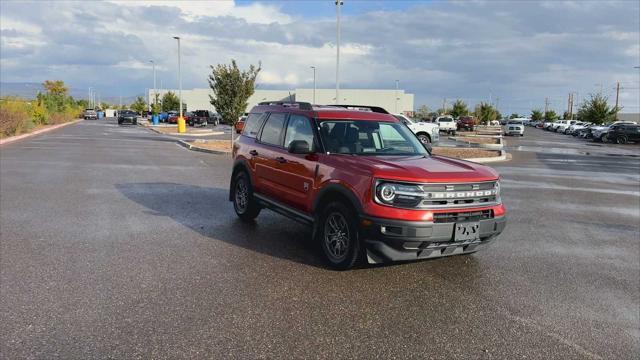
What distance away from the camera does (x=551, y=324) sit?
4.37 metres

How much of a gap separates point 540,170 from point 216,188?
1218 cm

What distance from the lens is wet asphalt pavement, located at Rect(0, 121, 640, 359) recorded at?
381 centimetres

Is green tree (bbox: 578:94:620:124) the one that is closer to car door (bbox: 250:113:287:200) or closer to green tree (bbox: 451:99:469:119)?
green tree (bbox: 451:99:469:119)

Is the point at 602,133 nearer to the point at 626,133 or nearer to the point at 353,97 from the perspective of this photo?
the point at 626,133

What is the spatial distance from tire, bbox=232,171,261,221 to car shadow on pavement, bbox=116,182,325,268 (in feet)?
0.46

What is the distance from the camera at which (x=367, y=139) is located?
6.28 m

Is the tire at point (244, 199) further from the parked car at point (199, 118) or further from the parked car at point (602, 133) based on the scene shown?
the parked car at point (199, 118)

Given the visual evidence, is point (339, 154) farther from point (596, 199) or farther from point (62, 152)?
point (62, 152)

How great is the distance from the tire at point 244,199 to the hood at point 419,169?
2410 millimetres

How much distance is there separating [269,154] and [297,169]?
0.92 metres

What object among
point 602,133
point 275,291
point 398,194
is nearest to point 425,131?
point 398,194

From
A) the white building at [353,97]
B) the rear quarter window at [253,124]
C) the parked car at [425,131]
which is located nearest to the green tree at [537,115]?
the white building at [353,97]

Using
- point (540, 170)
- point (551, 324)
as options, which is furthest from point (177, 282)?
point (540, 170)

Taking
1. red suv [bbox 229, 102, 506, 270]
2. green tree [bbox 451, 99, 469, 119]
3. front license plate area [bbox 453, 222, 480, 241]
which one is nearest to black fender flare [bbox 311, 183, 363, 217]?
red suv [bbox 229, 102, 506, 270]
